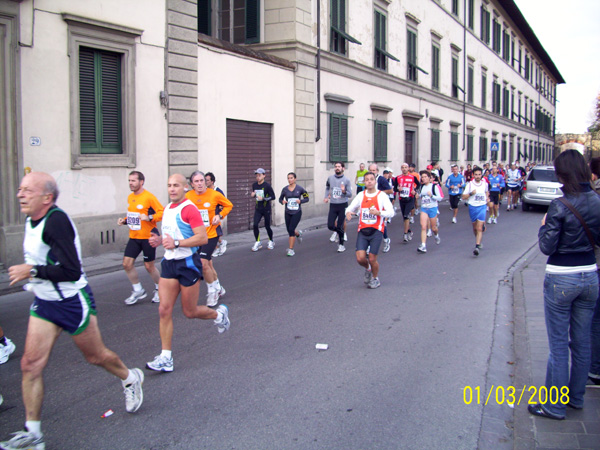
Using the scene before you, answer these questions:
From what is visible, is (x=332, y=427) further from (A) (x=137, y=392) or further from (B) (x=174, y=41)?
(B) (x=174, y=41)

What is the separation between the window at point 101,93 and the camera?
1109 centimetres

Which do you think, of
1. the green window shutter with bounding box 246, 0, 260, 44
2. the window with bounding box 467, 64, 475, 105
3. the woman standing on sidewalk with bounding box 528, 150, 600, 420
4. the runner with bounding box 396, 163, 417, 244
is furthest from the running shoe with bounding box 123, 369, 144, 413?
the window with bounding box 467, 64, 475, 105

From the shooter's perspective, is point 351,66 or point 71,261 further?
point 351,66

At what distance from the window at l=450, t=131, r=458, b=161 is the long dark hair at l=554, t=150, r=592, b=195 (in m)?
31.7

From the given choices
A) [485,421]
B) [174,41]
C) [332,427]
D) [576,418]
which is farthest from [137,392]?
[174,41]

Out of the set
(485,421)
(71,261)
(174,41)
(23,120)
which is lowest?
(485,421)

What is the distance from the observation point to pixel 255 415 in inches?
167

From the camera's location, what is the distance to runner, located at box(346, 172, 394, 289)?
28.6 feet

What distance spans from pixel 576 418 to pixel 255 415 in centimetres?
231

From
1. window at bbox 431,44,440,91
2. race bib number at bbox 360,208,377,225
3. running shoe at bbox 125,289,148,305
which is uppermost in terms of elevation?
window at bbox 431,44,440,91

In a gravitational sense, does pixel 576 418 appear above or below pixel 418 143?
below

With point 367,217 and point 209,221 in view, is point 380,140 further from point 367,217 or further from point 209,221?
point 209,221

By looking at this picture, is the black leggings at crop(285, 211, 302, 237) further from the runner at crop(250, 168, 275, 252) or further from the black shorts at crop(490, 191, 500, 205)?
the black shorts at crop(490, 191, 500, 205)
